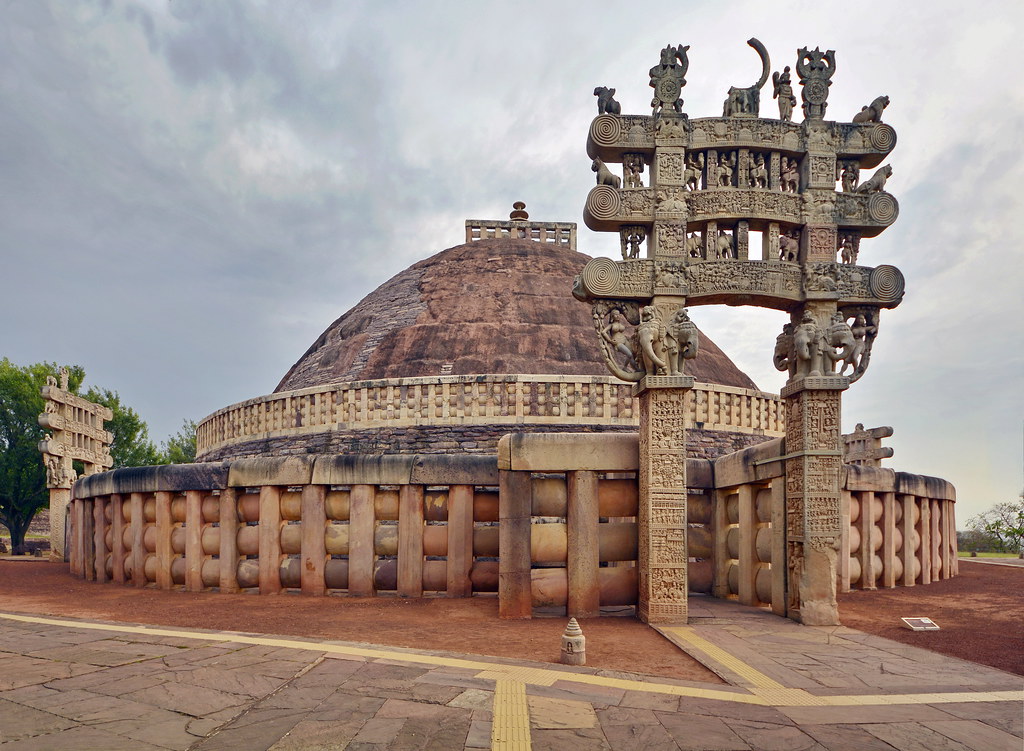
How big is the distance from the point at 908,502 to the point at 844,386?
17.2ft

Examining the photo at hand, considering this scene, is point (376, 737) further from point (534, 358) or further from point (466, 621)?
point (534, 358)

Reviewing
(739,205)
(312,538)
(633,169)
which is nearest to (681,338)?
(739,205)

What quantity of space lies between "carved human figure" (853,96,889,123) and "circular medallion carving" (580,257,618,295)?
3.43 meters

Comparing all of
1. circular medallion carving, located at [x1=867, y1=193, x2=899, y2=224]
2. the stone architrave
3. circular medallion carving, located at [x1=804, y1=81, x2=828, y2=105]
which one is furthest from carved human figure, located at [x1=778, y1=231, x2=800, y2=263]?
the stone architrave

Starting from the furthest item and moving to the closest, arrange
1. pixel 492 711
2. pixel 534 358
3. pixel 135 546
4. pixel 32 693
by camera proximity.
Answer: pixel 534 358
pixel 135 546
pixel 32 693
pixel 492 711

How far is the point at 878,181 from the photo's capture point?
26.4 ft

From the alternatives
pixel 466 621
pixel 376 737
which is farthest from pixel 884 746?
pixel 466 621

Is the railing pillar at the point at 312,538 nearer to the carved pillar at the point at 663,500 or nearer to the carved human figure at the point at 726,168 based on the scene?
the carved pillar at the point at 663,500

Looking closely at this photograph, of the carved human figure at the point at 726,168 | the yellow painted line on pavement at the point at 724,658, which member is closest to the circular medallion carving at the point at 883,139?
the carved human figure at the point at 726,168

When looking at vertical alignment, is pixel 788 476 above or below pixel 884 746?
above

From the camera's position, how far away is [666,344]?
764 cm

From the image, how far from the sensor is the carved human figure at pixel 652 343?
7559 millimetres

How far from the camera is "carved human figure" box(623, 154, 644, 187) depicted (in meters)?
8.07

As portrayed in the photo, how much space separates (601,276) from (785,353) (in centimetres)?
240
